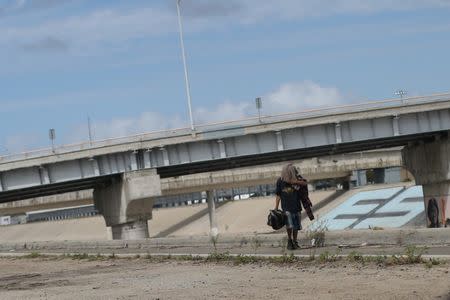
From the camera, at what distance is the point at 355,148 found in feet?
180

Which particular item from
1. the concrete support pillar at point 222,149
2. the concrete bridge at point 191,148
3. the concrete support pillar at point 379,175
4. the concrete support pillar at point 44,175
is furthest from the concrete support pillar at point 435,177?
the concrete support pillar at point 44,175

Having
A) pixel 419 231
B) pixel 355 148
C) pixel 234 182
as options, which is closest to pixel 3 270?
pixel 419 231

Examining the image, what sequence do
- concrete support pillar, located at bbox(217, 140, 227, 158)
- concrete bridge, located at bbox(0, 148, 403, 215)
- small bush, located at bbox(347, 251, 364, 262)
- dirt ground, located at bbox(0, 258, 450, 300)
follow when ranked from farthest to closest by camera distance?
concrete bridge, located at bbox(0, 148, 403, 215)
concrete support pillar, located at bbox(217, 140, 227, 158)
small bush, located at bbox(347, 251, 364, 262)
dirt ground, located at bbox(0, 258, 450, 300)

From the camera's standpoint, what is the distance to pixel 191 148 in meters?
49.8

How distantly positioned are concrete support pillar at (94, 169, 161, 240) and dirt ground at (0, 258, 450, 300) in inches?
1272

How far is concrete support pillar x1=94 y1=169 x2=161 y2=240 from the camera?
48.6m

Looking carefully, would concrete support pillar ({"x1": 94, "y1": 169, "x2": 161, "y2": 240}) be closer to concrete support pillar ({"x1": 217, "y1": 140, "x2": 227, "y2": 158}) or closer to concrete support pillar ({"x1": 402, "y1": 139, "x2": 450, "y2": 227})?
concrete support pillar ({"x1": 217, "y1": 140, "x2": 227, "y2": 158})

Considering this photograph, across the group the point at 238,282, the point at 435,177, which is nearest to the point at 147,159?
the point at 435,177

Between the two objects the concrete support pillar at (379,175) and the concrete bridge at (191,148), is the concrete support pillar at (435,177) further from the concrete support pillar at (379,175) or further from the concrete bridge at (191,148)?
the concrete support pillar at (379,175)

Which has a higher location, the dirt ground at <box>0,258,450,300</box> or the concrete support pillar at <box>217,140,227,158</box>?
the concrete support pillar at <box>217,140,227,158</box>

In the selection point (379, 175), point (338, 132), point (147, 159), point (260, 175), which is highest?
point (338, 132)

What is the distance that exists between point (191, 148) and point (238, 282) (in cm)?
3864

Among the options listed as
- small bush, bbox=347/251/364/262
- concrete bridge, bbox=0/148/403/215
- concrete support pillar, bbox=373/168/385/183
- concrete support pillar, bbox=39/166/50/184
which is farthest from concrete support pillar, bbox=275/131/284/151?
small bush, bbox=347/251/364/262

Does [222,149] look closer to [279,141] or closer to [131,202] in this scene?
[279,141]
